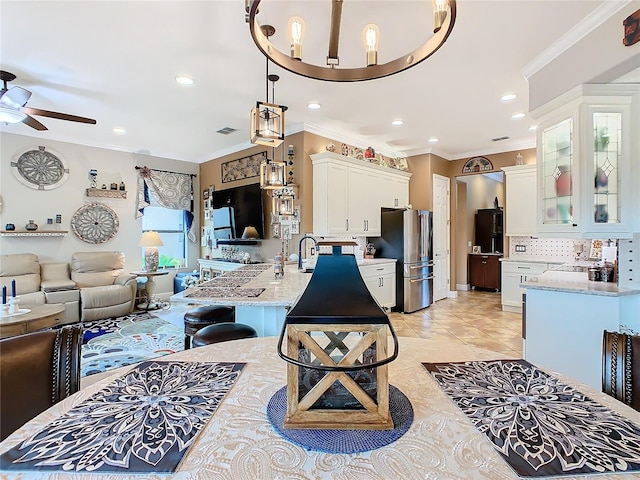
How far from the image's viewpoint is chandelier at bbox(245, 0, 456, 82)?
1.29 meters

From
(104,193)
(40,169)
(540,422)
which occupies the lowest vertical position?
(540,422)

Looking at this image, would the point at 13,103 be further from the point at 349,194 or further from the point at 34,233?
the point at 349,194

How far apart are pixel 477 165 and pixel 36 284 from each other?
303 inches

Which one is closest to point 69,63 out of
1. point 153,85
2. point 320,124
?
point 153,85

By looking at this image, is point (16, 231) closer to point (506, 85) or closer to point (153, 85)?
point (153, 85)

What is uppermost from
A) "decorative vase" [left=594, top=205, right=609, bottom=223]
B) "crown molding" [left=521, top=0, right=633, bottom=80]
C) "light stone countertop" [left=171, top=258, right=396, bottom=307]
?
"crown molding" [left=521, top=0, right=633, bottom=80]

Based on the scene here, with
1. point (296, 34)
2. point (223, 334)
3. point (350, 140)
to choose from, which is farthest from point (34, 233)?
point (296, 34)

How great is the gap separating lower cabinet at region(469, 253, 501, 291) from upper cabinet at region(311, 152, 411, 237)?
3.03 m

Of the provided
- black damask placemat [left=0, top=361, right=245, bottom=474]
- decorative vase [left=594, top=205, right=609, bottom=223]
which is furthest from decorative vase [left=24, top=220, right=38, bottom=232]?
decorative vase [left=594, top=205, right=609, bottom=223]

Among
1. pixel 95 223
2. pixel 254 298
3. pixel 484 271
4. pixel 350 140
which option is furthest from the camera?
pixel 484 271

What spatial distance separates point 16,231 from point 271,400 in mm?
6089

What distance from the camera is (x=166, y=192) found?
6559 millimetres

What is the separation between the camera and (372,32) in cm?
150

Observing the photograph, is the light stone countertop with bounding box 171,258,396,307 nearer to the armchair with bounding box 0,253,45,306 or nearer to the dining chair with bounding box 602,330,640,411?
the dining chair with bounding box 602,330,640,411
